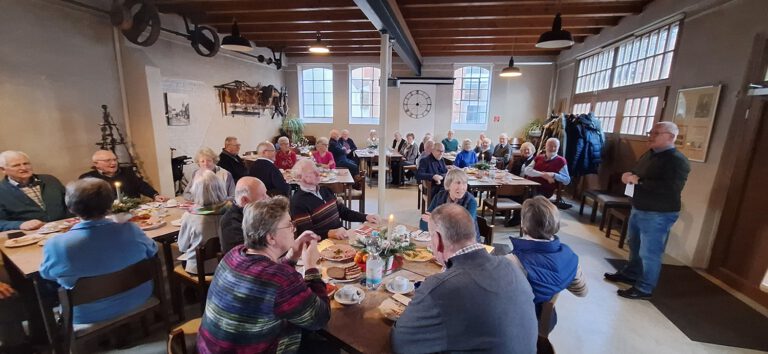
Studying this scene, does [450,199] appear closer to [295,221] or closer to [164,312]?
[295,221]

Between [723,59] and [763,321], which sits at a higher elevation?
[723,59]

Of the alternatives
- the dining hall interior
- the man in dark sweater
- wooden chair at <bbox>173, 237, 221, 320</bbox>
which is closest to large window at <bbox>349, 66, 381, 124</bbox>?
the dining hall interior

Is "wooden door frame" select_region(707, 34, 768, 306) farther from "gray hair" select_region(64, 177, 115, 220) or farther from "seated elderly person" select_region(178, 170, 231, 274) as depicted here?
"gray hair" select_region(64, 177, 115, 220)

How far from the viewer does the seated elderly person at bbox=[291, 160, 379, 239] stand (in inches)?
97.1

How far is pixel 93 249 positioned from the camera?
1.75m

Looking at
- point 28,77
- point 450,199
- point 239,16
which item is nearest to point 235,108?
point 239,16

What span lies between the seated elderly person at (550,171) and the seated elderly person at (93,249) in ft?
15.8

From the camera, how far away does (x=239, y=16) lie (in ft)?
18.8

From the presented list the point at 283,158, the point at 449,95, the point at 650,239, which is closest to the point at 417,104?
the point at 449,95

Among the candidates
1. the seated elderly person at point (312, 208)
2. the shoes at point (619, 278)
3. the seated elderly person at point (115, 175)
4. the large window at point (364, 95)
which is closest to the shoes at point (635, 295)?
the shoes at point (619, 278)

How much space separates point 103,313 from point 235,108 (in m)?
6.41

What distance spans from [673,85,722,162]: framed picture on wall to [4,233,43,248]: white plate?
20.9 feet

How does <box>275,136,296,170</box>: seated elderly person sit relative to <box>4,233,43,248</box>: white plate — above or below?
above

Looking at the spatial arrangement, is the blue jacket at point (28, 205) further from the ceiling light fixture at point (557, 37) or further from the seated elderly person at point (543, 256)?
the ceiling light fixture at point (557, 37)
